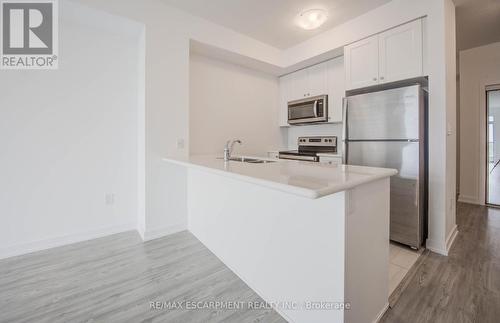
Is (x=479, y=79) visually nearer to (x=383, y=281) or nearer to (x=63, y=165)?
(x=383, y=281)

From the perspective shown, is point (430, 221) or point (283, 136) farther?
point (283, 136)

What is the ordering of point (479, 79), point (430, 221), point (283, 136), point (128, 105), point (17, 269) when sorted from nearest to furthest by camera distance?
point (17, 269), point (430, 221), point (128, 105), point (479, 79), point (283, 136)

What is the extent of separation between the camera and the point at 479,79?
3.73 m

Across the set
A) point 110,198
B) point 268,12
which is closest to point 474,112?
point 268,12

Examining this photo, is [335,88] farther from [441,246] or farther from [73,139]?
[73,139]

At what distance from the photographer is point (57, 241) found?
94.5 inches

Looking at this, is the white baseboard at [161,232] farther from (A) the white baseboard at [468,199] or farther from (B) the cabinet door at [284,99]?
(A) the white baseboard at [468,199]

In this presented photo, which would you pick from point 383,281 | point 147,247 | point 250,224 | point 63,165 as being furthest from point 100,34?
point 383,281

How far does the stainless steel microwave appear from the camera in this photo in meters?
3.45

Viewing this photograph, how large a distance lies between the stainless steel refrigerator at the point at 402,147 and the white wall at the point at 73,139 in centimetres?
281

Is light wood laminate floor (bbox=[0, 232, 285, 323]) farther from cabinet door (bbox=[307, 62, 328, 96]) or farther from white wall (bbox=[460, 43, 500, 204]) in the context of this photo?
white wall (bbox=[460, 43, 500, 204])

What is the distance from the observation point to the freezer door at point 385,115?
221 centimetres

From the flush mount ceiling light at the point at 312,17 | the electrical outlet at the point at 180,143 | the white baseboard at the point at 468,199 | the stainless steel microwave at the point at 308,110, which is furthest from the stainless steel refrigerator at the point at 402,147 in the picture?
the white baseboard at the point at 468,199

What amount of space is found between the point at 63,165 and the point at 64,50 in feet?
4.08
